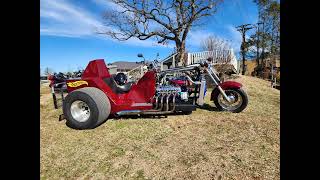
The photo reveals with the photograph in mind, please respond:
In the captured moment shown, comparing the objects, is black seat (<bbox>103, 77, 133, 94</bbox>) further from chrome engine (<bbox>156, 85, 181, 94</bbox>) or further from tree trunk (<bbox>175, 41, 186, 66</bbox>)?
tree trunk (<bbox>175, 41, 186, 66</bbox>)

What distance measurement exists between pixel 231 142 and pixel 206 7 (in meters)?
11.5

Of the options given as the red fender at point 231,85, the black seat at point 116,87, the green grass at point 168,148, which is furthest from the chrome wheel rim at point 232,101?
the black seat at point 116,87

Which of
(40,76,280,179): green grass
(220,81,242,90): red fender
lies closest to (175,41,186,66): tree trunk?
(220,81,242,90): red fender

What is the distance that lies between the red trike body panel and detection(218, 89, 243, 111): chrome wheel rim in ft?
5.82

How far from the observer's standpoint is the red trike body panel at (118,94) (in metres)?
5.66

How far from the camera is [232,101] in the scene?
6.11m

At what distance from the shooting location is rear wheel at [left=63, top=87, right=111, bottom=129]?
5.15 m

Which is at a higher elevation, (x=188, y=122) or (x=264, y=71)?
(x=264, y=71)
